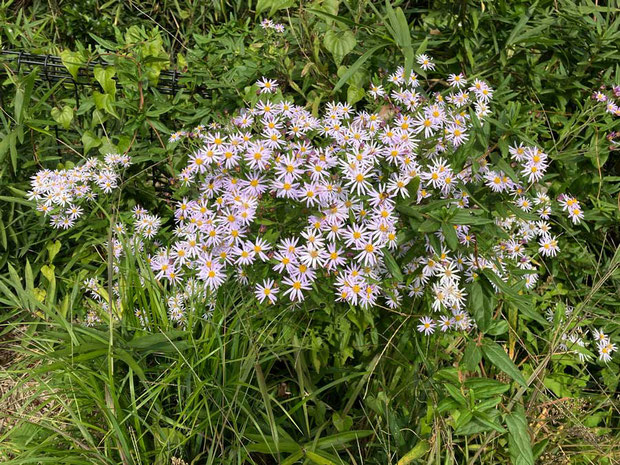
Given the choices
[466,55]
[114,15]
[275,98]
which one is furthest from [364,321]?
[114,15]

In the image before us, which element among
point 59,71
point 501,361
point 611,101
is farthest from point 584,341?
point 59,71

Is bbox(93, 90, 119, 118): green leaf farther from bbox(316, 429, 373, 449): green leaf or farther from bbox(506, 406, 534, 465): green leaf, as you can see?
bbox(506, 406, 534, 465): green leaf

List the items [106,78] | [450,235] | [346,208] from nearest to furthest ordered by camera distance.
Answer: [450,235] < [346,208] < [106,78]

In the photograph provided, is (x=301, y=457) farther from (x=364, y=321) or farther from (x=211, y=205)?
(x=211, y=205)

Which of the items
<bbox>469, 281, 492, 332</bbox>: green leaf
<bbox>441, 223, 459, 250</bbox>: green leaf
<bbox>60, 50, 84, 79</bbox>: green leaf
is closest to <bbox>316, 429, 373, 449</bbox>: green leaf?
<bbox>469, 281, 492, 332</bbox>: green leaf

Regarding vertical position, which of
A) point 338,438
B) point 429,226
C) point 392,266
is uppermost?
→ point 429,226

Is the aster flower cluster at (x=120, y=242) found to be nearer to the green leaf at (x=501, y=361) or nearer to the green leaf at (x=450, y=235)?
the green leaf at (x=450, y=235)

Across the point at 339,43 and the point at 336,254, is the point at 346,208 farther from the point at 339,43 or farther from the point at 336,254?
the point at 339,43
